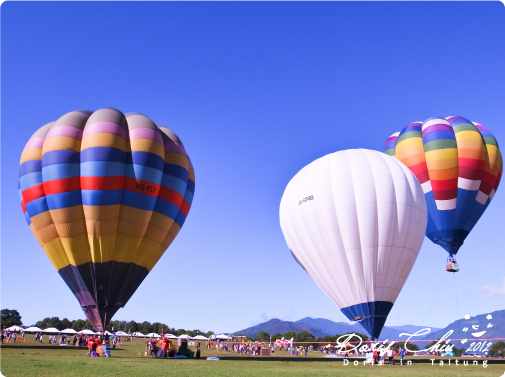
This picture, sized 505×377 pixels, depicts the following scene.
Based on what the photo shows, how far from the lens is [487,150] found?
3569cm

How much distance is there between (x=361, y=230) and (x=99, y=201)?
46.4ft

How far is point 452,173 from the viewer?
112ft

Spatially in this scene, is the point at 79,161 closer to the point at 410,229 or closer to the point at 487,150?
the point at 410,229

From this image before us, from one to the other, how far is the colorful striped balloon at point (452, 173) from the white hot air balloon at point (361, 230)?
767cm

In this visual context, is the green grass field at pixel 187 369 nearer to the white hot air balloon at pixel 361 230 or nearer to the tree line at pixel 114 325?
the white hot air balloon at pixel 361 230

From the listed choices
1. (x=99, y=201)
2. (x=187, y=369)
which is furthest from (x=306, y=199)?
(x=187, y=369)

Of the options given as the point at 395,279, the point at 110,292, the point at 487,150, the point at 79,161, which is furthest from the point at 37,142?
the point at 487,150

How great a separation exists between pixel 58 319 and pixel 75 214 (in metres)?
96.4

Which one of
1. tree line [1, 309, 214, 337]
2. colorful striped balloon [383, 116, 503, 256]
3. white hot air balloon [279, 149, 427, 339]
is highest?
colorful striped balloon [383, 116, 503, 256]

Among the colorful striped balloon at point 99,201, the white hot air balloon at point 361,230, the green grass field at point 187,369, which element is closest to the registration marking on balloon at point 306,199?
the white hot air balloon at point 361,230

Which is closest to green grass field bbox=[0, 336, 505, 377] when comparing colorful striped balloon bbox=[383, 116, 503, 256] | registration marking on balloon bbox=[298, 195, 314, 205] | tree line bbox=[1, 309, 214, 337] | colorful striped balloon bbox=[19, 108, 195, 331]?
colorful striped balloon bbox=[19, 108, 195, 331]

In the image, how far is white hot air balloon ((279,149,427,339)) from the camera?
2520 cm

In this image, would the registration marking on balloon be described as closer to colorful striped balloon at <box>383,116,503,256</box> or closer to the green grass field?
the green grass field

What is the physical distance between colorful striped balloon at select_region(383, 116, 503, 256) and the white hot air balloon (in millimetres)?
7671
